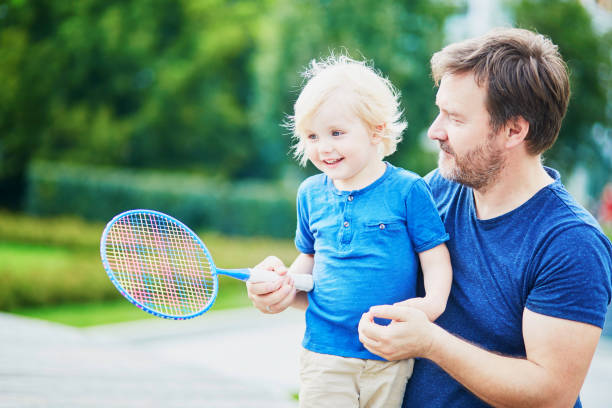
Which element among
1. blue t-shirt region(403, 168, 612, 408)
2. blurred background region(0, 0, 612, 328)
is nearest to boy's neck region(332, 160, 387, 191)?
blue t-shirt region(403, 168, 612, 408)

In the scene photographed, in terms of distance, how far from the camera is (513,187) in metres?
2.01

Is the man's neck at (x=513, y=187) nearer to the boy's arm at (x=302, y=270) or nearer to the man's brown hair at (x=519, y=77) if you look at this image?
the man's brown hair at (x=519, y=77)

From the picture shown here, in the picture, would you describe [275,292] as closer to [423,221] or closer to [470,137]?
[423,221]

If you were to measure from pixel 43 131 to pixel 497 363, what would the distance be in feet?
71.9

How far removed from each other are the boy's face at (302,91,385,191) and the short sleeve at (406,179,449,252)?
6.7 inches

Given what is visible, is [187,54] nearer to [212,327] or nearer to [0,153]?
[0,153]

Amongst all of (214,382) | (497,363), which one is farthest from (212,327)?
(497,363)

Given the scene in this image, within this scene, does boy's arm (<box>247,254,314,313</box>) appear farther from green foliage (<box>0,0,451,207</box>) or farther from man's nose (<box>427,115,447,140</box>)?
green foliage (<box>0,0,451,207</box>)

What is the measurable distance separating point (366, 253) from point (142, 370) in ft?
10.3

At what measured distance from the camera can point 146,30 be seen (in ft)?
78.4

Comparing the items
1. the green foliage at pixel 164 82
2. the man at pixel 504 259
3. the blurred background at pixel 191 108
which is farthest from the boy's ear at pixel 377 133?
the green foliage at pixel 164 82

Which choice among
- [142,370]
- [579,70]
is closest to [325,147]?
[142,370]

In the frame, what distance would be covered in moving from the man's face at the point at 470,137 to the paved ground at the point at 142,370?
2573 mm

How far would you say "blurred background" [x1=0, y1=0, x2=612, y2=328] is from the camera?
584 inches
